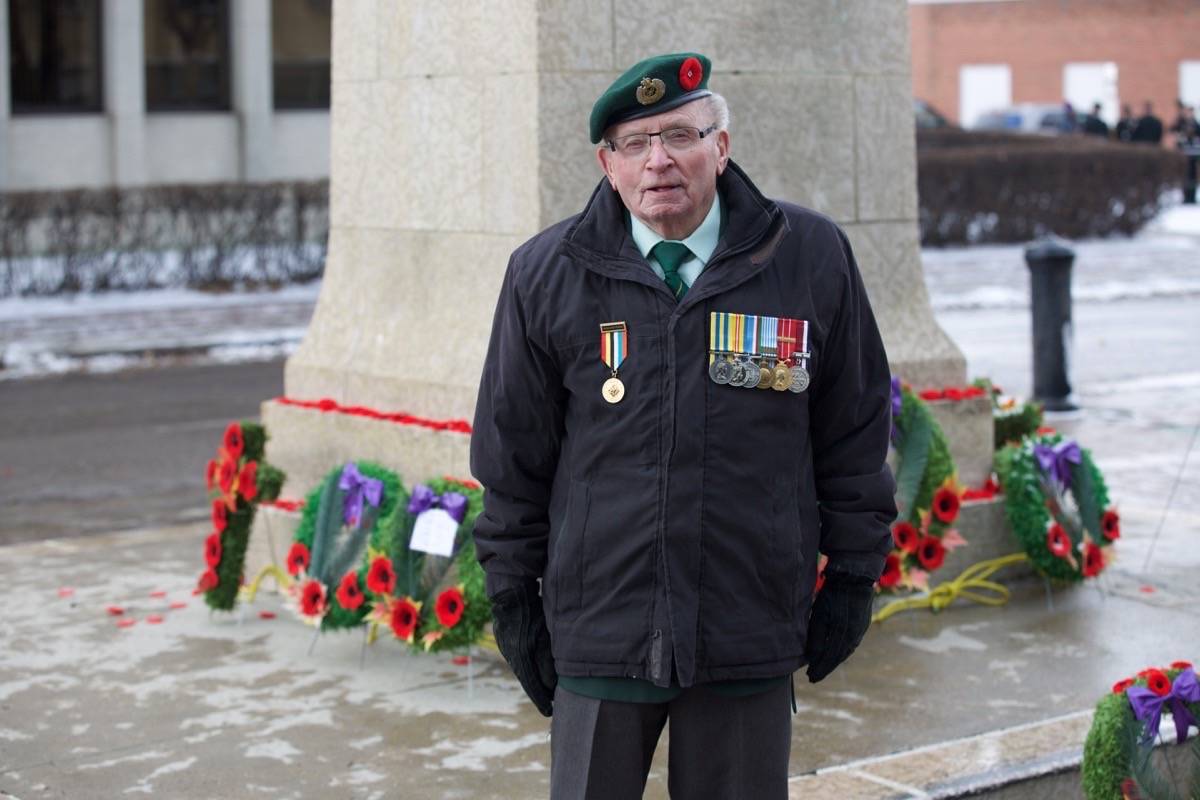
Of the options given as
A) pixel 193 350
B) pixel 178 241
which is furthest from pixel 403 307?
pixel 178 241

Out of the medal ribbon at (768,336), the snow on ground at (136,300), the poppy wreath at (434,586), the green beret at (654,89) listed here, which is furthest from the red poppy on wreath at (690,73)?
the snow on ground at (136,300)

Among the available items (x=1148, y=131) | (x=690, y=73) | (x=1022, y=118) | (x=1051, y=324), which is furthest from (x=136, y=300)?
(x=1022, y=118)

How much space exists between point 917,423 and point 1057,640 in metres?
0.92

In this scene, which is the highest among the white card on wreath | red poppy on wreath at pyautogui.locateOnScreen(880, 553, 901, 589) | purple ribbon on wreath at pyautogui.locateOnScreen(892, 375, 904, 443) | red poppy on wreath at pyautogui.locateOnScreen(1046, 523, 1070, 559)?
purple ribbon on wreath at pyautogui.locateOnScreen(892, 375, 904, 443)

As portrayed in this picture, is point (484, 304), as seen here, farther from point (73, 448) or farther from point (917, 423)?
point (73, 448)

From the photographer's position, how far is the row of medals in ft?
11.5

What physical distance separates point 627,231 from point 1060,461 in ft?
12.8

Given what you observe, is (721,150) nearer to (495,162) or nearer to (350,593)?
(350,593)

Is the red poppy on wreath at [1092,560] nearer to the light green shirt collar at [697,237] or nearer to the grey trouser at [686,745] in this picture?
the grey trouser at [686,745]

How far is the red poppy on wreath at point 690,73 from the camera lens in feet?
11.7

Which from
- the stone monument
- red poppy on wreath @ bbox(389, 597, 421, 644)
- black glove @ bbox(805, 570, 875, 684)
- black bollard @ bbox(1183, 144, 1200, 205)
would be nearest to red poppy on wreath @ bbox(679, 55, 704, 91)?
black glove @ bbox(805, 570, 875, 684)

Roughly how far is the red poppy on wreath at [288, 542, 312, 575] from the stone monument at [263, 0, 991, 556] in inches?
21.8

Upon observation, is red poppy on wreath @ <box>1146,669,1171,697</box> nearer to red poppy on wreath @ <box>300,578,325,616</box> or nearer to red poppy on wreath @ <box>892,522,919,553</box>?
red poppy on wreath @ <box>892,522,919,553</box>

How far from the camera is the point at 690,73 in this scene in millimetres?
3576
